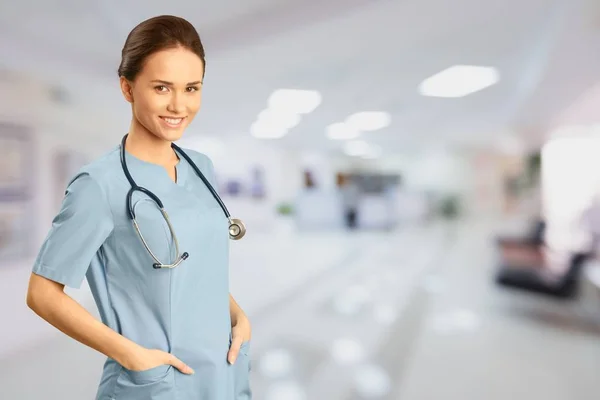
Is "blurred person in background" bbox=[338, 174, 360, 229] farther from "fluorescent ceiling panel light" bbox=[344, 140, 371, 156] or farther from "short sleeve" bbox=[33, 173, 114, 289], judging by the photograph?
"short sleeve" bbox=[33, 173, 114, 289]

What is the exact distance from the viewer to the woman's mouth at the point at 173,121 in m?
0.72

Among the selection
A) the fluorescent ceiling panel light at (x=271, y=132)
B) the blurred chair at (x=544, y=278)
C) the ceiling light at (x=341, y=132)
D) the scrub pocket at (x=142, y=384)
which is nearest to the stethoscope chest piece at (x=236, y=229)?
the scrub pocket at (x=142, y=384)

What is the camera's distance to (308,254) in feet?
23.7

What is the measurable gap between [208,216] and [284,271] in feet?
16.9

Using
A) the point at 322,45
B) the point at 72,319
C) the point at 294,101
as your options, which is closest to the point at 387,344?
the point at 322,45

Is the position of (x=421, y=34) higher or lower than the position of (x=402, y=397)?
higher

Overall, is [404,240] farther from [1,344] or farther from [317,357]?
[1,344]

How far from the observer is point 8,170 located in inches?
105

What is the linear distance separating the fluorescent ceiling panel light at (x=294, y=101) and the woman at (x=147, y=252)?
4.15 meters

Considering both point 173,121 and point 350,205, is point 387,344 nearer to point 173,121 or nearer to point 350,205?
point 173,121

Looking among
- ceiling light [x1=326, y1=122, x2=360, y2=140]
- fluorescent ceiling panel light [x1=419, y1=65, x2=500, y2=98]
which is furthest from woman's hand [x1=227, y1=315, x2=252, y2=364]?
ceiling light [x1=326, y1=122, x2=360, y2=140]

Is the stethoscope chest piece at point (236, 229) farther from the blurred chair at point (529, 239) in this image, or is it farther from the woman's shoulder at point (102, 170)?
the blurred chair at point (529, 239)

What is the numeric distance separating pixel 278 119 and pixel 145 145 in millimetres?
5871

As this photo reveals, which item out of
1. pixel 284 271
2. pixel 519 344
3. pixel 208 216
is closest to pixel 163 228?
pixel 208 216
